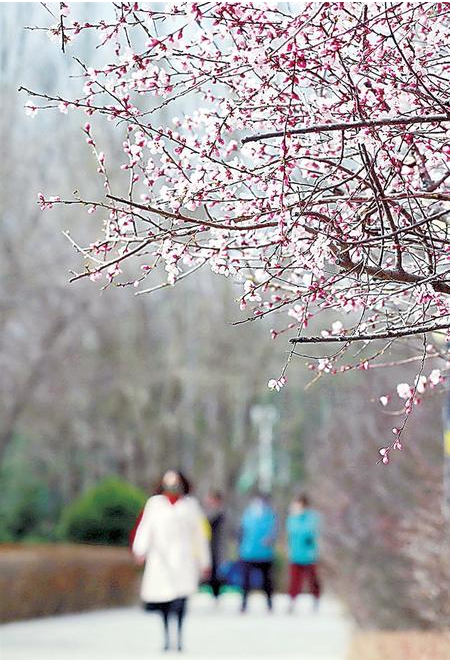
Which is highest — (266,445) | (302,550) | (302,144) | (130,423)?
(266,445)

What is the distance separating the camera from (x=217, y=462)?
39.0 meters

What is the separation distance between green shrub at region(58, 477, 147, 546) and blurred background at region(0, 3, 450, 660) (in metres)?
0.02

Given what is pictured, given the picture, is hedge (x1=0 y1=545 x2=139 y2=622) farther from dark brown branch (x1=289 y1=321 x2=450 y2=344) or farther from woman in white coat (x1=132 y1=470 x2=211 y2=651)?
dark brown branch (x1=289 y1=321 x2=450 y2=344)

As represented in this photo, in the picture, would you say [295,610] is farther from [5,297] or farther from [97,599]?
[5,297]

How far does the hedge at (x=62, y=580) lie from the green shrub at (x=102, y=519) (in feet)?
6.17

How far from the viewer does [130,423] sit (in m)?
38.8

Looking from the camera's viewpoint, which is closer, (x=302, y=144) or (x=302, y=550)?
(x=302, y=144)

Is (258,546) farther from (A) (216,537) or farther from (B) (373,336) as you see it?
(B) (373,336)

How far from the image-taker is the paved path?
53.9 feet

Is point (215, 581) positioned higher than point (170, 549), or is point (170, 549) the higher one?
point (215, 581)

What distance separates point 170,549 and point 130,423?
74.2 ft

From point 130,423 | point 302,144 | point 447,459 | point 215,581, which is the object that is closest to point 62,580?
point 215,581

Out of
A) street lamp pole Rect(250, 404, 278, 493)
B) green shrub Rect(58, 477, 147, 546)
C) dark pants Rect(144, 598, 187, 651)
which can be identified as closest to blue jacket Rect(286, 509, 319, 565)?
green shrub Rect(58, 477, 147, 546)

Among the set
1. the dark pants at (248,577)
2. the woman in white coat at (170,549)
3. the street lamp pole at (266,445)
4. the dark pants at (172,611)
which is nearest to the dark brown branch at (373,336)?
the woman in white coat at (170,549)
